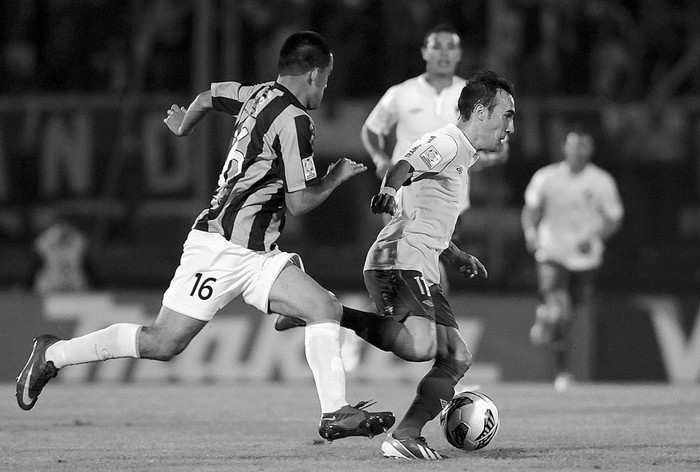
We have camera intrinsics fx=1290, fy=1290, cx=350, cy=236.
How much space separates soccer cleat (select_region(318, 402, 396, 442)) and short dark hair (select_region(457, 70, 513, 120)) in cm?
160

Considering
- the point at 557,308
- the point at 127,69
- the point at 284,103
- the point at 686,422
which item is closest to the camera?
the point at 284,103

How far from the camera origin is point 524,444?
272 inches

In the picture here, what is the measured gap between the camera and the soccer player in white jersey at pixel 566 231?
12469mm

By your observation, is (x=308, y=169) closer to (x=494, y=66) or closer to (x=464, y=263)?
(x=464, y=263)

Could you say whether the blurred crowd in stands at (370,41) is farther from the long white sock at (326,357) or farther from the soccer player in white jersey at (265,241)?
the long white sock at (326,357)

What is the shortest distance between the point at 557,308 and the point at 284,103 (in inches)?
261

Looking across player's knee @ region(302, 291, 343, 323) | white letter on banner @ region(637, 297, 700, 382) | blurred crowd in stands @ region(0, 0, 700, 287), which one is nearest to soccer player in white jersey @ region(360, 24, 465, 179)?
player's knee @ region(302, 291, 343, 323)

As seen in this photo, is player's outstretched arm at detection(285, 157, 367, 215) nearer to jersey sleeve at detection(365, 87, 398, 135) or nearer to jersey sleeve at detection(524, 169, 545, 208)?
jersey sleeve at detection(365, 87, 398, 135)

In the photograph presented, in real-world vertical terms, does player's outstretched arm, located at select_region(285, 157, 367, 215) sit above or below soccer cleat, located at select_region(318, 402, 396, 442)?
above

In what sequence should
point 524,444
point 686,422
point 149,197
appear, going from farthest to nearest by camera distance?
point 149,197 < point 686,422 < point 524,444

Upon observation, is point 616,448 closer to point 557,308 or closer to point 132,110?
point 557,308

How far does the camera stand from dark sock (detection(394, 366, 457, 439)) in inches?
244

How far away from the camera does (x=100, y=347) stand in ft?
21.6

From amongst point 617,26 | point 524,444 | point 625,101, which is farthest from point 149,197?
point 524,444
